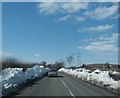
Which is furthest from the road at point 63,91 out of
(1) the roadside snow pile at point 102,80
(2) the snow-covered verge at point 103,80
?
(1) the roadside snow pile at point 102,80

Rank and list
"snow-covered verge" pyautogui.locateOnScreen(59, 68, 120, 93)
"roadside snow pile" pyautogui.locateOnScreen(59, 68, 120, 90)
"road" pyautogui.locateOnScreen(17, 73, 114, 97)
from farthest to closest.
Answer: "roadside snow pile" pyautogui.locateOnScreen(59, 68, 120, 90), "snow-covered verge" pyautogui.locateOnScreen(59, 68, 120, 93), "road" pyautogui.locateOnScreen(17, 73, 114, 97)

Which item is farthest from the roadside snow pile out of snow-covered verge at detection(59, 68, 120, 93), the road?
the road

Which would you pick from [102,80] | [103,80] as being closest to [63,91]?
[103,80]

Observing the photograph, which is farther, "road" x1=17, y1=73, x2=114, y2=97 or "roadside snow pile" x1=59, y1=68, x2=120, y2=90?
"roadside snow pile" x1=59, y1=68, x2=120, y2=90

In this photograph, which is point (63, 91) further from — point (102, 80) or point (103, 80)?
point (102, 80)

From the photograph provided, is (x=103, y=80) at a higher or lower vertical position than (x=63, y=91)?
higher

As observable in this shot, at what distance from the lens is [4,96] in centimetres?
1894

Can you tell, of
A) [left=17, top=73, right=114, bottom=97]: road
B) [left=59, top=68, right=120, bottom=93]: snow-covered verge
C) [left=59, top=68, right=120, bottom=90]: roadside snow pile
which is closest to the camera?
[left=17, top=73, right=114, bottom=97]: road

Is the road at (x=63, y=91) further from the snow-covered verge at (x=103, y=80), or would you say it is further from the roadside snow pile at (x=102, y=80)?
the roadside snow pile at (x=102, y=80)

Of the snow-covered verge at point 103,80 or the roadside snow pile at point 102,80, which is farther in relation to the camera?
the roadside snow pile at point 102,80

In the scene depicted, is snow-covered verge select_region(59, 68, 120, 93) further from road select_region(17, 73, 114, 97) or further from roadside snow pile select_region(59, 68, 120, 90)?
road select_region(17, 73, 114, 97)

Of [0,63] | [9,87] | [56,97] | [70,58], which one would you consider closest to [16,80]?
[9,87]

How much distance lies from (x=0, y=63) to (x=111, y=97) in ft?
106

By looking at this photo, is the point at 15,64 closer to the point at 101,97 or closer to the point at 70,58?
the point at 101,97
